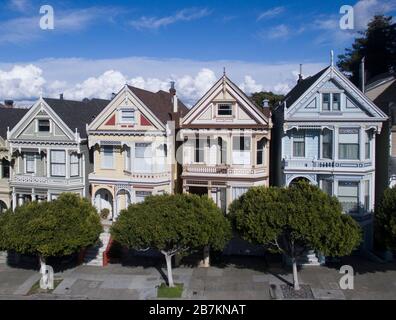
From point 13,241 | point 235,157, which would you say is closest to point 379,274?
point 235,157

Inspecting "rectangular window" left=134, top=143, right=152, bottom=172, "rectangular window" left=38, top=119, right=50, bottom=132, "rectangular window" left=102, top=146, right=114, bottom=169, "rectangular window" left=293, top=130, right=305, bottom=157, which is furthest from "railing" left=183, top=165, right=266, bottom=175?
"rectangular window" left=38, top=119, right=50, bottom=132

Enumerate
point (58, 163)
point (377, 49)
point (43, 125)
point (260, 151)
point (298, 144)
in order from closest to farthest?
point (298, 144), point (260, 151), point (58, 163), point (43, 125), point (377, 49)

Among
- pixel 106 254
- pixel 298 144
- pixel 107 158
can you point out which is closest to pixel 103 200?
pixel 107 158

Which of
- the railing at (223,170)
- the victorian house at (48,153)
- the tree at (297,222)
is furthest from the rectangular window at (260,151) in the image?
the victorian house at (48,153)

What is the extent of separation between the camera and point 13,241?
30469 mm

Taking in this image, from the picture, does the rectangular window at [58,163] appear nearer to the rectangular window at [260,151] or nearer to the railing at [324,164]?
the rectangular window at [260,151]

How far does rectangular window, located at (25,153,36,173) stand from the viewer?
128 ft

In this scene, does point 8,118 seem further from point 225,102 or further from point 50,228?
point 225,102

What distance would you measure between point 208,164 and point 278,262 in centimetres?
874

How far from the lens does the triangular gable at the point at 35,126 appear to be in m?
37.3

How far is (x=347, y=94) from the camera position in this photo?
33.5 meters

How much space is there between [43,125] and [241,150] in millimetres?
15677

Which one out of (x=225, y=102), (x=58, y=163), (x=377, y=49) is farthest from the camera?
(x=377, y=49)

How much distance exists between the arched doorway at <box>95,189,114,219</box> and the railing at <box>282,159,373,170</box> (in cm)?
1417
